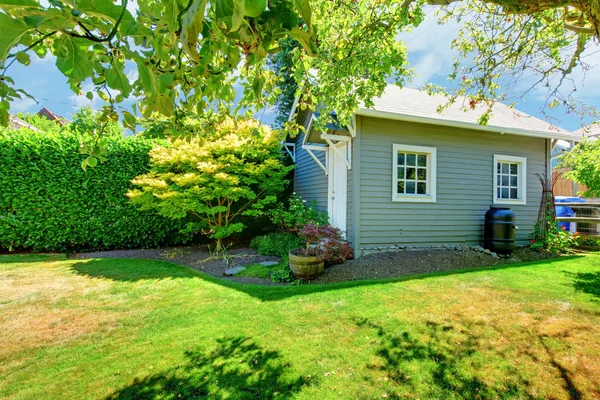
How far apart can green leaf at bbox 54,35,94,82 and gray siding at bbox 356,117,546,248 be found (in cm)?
574

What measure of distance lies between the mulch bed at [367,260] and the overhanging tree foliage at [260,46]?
285 cm

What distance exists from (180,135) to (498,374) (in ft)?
10.5

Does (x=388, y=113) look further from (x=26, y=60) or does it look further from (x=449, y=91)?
(x=26, y=60)

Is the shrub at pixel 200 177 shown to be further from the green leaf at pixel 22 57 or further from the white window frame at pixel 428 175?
the green leaf at pixel 22 57

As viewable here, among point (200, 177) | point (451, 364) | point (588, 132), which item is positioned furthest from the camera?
point (200, 177)

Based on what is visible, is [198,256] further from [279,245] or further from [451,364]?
[451,364]

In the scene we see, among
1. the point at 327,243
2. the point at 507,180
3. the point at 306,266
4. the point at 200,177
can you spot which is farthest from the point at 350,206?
the point at 507,180

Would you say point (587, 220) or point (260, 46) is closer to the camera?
point (260, 46)

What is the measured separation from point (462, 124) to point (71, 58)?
744 centimetres

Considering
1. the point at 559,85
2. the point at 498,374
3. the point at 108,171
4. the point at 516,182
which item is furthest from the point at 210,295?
the point at 516,182

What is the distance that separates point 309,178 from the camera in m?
9.28

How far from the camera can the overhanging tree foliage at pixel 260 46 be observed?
853 mm

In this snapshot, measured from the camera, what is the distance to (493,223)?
689 cm

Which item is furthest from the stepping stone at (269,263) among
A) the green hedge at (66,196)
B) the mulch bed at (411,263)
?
the green hedge at (66,196)
